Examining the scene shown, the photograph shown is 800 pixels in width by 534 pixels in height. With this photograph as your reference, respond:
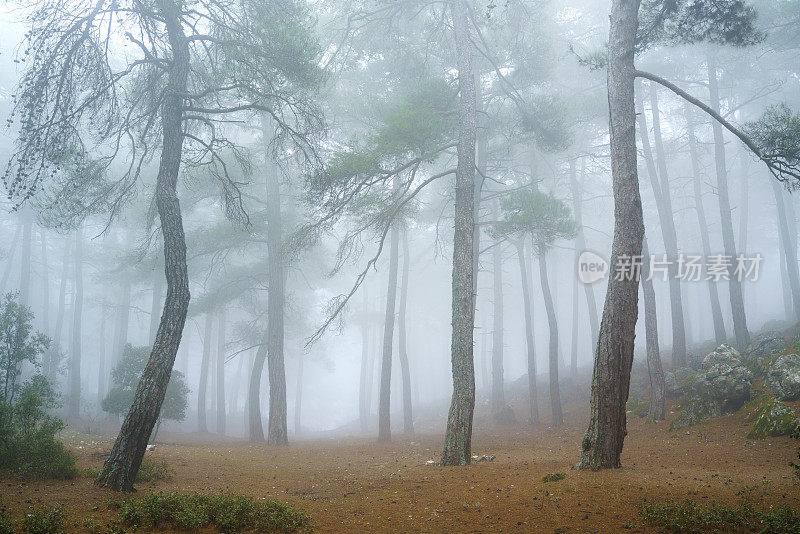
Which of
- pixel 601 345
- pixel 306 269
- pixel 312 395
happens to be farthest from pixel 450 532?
pixel 312 395

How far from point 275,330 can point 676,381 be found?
539 inches

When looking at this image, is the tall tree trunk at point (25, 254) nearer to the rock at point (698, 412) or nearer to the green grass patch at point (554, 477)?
the green grass patch at point (554, 477)

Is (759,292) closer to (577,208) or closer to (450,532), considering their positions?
(577,208)

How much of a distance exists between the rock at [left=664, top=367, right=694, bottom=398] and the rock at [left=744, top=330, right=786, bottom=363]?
176cm

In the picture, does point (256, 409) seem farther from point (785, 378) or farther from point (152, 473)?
point (785, 378)

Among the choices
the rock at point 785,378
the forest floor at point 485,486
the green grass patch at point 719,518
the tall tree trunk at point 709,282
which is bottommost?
the forest floor at point 485,486

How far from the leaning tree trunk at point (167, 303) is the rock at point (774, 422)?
11400 mm

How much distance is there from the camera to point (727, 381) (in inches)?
452

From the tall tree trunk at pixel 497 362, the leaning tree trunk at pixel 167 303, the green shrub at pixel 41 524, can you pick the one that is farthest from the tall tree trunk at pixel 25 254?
the green shrub at pixel 41 524

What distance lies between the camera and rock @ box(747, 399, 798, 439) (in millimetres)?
8820

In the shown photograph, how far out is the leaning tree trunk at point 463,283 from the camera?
842 centimetres

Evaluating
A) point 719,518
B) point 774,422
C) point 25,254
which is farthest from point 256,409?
point 25,254

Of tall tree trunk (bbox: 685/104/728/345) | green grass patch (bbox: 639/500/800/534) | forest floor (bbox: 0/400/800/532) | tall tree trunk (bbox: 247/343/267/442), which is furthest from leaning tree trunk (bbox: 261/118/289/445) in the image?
tall tree trunk (bbox: 685/104/728/345)

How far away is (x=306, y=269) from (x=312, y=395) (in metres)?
38.7
